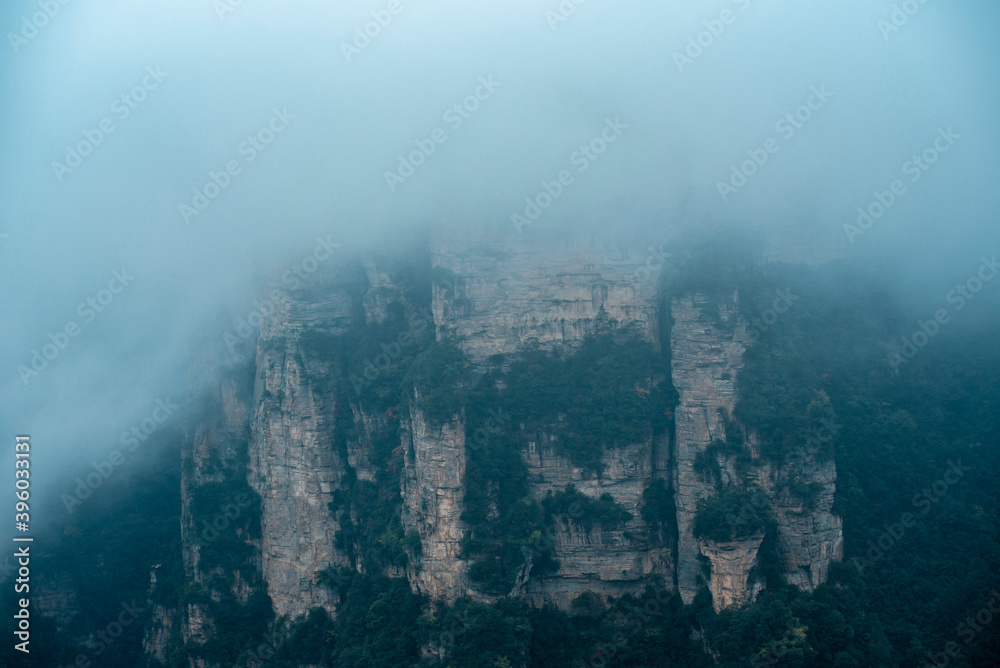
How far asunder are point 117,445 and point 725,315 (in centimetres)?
3391

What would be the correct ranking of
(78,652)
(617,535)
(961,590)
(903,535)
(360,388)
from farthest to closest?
(78,652) < (360,388) < (617,535) < (903,535) < (961,590)

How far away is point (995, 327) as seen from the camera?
3872cm

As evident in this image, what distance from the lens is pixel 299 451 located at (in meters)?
39.1

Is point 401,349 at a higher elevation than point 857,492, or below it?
higher

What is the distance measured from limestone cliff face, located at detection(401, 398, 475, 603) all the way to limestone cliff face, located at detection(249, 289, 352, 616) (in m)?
5.55

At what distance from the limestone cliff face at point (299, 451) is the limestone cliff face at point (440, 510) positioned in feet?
18.2

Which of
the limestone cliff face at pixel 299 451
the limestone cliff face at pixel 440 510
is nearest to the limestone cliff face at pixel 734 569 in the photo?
the limestone cliff face at pixel 440 510

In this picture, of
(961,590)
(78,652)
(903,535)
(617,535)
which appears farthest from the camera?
(78,652)

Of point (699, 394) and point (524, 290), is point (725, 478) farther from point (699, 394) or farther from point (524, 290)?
point (524, 290)

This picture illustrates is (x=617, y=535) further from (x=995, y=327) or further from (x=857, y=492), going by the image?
(x=995, y=327)

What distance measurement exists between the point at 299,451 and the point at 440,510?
27.0 ft

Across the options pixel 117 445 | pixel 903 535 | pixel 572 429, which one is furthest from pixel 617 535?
pixel 117 445

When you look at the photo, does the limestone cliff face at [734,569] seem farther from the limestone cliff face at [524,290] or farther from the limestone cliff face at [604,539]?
the limestone cliff face at [524,290]

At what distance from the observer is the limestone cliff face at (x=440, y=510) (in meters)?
35.0
